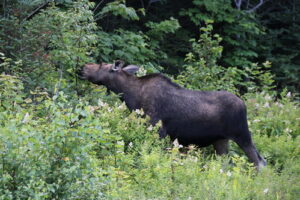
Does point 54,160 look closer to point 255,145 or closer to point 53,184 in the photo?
point 53,184

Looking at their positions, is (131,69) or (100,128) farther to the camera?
(131,69)

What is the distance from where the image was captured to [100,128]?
507 cm

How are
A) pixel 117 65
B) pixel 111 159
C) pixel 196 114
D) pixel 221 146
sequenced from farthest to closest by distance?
pixel 117 65
pixel 221 146
pixel 196 114
pixel 111 159

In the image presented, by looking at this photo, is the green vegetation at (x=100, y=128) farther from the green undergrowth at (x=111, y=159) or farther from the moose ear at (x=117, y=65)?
the moose ear at (x=117, y=65)

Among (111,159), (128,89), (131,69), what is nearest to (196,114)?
(128,89)

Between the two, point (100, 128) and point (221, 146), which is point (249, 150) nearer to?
point (221, 146)

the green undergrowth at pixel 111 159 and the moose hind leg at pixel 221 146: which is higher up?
the green undergrowth at pixel 111 159

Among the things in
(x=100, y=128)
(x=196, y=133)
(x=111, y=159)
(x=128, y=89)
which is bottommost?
(x=196, y=133)

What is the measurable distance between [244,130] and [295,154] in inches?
44.6

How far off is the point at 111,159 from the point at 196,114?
2639 millimetres

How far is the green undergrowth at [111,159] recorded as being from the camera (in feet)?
15.9

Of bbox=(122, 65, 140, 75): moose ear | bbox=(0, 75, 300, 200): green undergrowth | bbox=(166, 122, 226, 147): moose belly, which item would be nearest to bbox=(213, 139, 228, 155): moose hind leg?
bbox=(166, 122, 226, 147): moose belly

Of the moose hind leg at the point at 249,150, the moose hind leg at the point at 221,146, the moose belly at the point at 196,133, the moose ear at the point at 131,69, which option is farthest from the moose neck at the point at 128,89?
the moose hind leg at the point at 249,150

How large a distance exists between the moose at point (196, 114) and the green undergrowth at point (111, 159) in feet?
1.10
